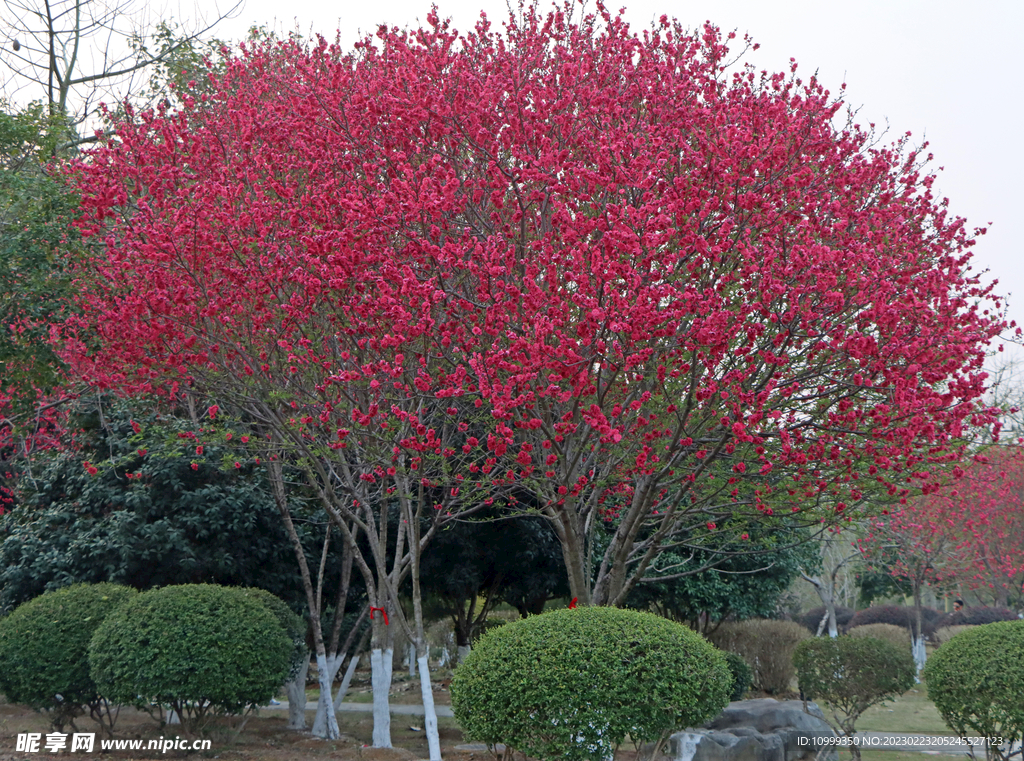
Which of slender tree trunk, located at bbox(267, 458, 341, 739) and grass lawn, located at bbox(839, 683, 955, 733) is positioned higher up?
slender tree trunk, located at bbox(267, 458, 341, 739)

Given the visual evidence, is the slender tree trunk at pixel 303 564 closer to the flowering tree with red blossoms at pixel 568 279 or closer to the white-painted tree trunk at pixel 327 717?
the white-painted tree trunk at pixel 327 717

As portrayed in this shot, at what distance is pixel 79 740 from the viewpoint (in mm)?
9109

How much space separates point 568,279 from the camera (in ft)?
24.1

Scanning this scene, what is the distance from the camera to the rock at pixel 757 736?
933cm

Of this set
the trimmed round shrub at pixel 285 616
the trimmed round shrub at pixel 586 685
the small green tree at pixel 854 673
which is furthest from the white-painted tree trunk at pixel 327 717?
the small green tree at pixel 854 673

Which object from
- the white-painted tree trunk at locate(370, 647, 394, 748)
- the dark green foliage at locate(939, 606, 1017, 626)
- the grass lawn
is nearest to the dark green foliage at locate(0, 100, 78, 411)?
the white-painted tree trunk at locate(370, 647, 394, 748)

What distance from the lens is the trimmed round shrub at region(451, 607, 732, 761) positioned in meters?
6.14

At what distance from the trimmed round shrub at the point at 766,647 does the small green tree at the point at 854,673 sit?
5003 millimetres

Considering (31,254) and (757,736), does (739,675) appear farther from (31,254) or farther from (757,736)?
(31,254)

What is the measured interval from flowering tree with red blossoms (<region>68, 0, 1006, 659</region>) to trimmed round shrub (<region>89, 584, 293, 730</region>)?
199 cm

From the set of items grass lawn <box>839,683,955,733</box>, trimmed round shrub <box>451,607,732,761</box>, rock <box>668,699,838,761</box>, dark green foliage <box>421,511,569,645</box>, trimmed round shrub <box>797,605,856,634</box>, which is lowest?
grass lawn <box>839,683,955,733</box>

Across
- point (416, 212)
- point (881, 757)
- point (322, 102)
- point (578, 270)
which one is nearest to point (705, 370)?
point (578, 270)

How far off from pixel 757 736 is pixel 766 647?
259 inches

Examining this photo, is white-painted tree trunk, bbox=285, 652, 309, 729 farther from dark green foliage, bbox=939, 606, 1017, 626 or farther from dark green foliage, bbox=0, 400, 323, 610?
dark green foliage, bbox=939, 606, 1017, 626
